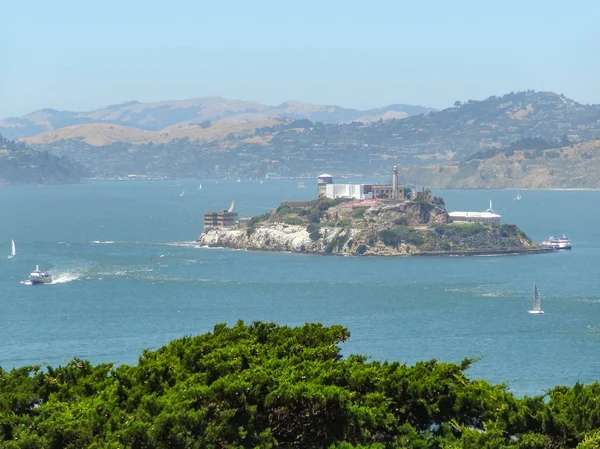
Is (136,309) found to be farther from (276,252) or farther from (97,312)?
(276,252)

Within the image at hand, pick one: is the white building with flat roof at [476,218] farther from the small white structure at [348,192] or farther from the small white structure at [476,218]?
the small white structure at [348,192]

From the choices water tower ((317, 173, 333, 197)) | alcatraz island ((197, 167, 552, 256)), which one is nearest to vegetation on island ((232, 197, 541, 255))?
alcatraz island ((197, 167, 552, 256))

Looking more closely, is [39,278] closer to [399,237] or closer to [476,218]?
[399,237]

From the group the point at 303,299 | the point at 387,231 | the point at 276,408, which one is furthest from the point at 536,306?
the point at 276,408

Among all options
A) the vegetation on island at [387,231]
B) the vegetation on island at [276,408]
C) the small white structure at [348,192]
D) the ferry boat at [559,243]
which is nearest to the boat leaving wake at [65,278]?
the vegetation on island at [387,231]

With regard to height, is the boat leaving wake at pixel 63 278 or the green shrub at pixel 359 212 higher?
the green shrub at pixel 359 212

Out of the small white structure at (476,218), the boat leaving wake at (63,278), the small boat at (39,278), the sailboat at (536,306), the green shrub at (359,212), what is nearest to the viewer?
the sailboat at (536,306)

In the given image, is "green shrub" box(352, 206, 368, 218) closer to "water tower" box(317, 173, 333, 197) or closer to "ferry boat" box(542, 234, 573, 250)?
"water tower" box(317, 173, 333, 197)
